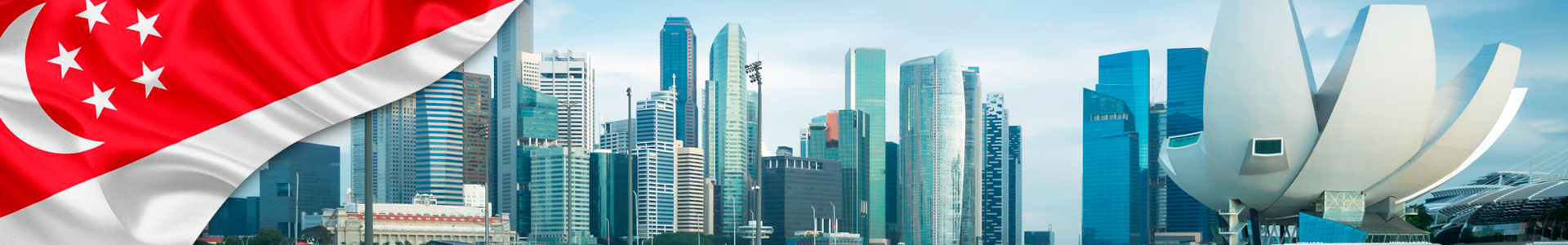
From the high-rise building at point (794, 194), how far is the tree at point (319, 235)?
61.4m

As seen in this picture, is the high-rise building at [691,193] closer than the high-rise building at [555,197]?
No

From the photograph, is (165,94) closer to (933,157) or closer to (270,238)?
(270,238)

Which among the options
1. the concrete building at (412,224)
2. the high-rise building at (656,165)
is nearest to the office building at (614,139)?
the high-rise building at (656,165)

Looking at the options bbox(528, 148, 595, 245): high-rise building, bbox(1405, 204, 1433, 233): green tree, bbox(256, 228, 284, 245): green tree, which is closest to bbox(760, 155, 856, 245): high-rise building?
bbox(528, 148, 595, 245): high-rise building

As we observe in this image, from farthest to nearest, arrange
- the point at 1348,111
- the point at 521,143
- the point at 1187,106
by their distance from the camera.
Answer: the point at 1187,106, the point at 521,143, the point at 1348,111

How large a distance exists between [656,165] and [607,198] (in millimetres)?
24504

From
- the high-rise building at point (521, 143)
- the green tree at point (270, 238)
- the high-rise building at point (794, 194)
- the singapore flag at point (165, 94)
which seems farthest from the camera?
the high-rise building at point (794, 194)

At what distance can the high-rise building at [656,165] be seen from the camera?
136 meters

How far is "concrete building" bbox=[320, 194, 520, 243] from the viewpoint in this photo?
58.9 m

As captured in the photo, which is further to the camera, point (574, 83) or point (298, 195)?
point (574, 83)

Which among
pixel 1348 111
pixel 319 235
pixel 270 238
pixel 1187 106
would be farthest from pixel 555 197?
pixel 1348 111

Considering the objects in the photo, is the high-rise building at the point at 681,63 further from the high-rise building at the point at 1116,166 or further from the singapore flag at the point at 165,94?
the singapore flag at the point at 165,94

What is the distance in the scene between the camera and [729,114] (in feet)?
538

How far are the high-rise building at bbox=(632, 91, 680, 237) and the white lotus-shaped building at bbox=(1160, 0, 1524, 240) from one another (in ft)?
299
